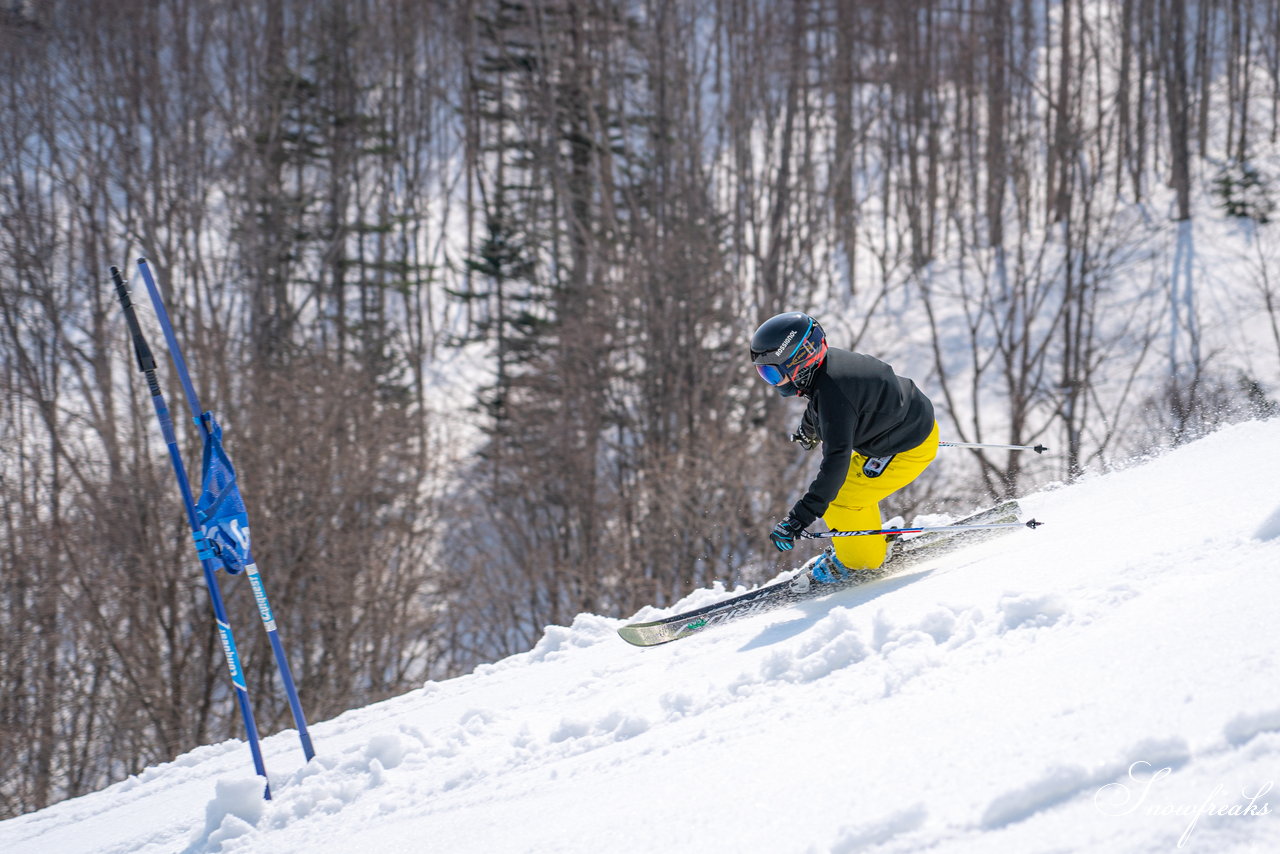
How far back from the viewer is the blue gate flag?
5.23 m

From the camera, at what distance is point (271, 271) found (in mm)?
26375

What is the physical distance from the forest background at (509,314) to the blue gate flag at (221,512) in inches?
370

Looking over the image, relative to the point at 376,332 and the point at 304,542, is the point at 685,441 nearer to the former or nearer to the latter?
the point at 304,542

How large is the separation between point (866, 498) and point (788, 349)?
3.73 ft

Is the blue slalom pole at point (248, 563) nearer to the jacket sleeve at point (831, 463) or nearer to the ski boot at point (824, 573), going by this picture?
the jacket sleeve at point (831, 463)

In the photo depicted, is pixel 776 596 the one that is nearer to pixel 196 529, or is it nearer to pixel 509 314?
pixel 196 529

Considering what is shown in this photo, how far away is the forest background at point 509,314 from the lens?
1645cm

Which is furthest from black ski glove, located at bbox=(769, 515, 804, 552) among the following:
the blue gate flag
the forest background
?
the forest background

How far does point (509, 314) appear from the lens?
30.8 m

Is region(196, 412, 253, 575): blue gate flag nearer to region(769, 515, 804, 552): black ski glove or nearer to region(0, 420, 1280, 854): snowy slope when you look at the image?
region(0, 420, 1280, 854): snowy slope


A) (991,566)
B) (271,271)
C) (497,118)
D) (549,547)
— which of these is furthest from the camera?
(497,118)

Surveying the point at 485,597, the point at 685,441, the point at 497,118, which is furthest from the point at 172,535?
the point at 497,118

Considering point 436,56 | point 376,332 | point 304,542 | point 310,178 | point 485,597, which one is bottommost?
point 485,597

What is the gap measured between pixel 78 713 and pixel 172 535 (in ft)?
10.4
